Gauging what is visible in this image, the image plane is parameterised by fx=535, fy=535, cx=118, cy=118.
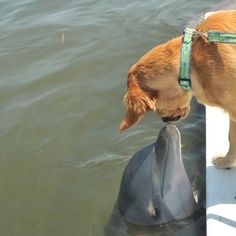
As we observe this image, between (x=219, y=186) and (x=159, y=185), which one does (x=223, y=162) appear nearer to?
(x=219, y=186)

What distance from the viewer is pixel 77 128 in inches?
236

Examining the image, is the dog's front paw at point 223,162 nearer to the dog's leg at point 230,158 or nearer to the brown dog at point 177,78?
the dog's leg at point 230,158

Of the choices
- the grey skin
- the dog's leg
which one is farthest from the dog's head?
the dog's leg

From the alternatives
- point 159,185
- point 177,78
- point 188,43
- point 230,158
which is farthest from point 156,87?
point 230,158

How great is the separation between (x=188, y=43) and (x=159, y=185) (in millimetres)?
1194

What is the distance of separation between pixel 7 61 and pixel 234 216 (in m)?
4.57

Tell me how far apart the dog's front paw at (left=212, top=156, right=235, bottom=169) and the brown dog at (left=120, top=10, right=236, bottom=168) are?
751 mm

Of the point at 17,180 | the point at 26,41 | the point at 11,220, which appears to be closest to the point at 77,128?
the point at 17,180

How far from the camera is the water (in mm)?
5051

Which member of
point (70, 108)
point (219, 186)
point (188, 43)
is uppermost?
point (188, 43)

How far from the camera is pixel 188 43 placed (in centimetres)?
348

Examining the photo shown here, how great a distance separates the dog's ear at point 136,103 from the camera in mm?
3490

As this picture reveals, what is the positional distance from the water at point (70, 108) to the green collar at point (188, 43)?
1.76 m

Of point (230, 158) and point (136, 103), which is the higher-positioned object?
point (136, 103)
